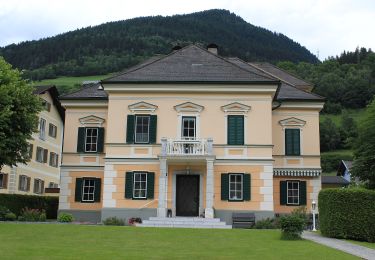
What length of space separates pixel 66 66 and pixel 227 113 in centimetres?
9006

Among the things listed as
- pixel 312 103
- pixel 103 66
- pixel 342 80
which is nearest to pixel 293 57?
pixel 342 80

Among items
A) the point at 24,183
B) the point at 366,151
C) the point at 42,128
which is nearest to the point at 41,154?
the point at 42,128

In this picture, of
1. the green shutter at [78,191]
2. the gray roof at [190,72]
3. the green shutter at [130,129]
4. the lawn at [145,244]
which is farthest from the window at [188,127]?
the lawn at [145,244]

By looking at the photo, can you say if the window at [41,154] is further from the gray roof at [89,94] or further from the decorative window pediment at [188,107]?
the decorative window pediment at [188,107]

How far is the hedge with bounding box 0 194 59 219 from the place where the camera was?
125 ft

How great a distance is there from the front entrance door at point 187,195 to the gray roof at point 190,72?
6.14 meters

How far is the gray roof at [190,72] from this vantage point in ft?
108

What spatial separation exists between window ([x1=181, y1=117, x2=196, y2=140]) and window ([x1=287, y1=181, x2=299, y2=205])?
776 cm

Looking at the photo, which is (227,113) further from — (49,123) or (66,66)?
(66,66)

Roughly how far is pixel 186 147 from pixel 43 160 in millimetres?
27350

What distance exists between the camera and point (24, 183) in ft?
165

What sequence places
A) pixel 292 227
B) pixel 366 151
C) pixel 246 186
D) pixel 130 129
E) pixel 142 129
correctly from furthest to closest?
pixel 142 129, pixel 130 129, pixel 246 186, pixel 366 151, pixel 292 227

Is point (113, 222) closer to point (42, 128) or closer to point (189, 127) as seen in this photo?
point (189, 127)

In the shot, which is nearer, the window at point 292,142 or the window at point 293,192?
the window at point 293,192
